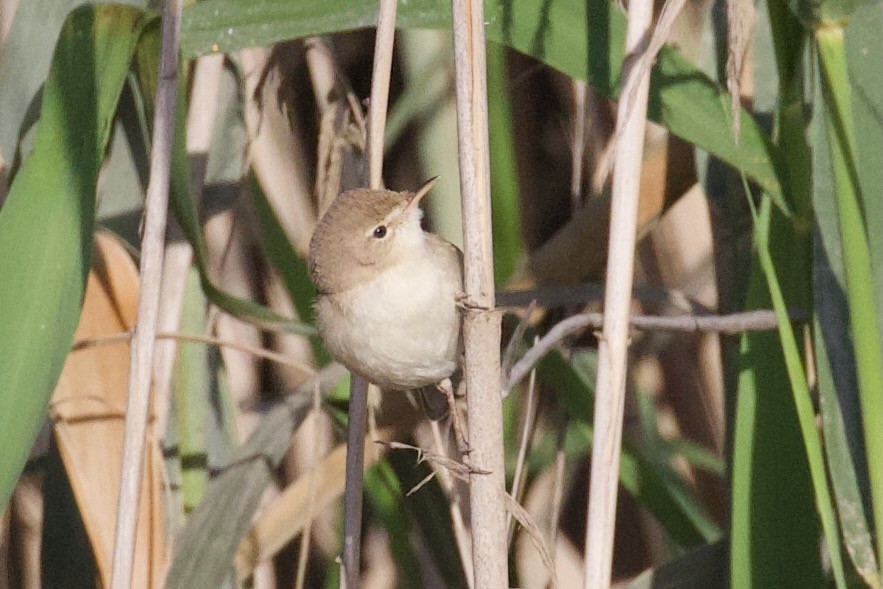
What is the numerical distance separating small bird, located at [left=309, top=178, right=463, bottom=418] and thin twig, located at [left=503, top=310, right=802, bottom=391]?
0.25 metres

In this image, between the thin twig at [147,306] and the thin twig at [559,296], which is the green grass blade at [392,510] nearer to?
the thin twig at [559,296]

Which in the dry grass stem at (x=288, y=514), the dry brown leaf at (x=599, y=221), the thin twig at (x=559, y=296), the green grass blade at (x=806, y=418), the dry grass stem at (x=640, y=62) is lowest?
the dry grass stem at (x=288, y=514)

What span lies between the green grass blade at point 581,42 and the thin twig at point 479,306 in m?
0.19

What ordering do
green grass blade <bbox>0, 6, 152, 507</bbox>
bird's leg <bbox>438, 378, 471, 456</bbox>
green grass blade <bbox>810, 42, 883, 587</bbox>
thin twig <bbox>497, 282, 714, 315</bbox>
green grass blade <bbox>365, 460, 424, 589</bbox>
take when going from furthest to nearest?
A: green grass blade <bbox>365, 460, 424, 589</bbox>, thin twig <bbox>497, 282, 714, 315</bbox>, bird's leg <bbox>438, 378, 471, 456</bbox>, green grass blade <bbox>810, 42, 883, 587</bbox>, green grass blade <bbox>0, 6, 152, 507</bbox>

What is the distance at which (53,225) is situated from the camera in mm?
1215

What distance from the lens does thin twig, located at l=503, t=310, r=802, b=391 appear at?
132 centimetres

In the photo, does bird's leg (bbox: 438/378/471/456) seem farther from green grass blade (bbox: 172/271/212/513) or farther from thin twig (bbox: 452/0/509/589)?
green grass blade (bbox: 172/271/212/513)

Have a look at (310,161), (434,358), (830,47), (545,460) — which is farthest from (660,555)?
(830,47)

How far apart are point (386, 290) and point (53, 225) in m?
0.57

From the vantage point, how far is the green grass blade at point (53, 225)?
45.4 inches

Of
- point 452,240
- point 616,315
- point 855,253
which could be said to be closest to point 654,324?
point 616,315

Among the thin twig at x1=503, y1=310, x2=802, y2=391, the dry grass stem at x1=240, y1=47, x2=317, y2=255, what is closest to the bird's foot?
the thin twig at x1=503, y1=310, x2=802, y2=391

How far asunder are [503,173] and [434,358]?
0.35 metres

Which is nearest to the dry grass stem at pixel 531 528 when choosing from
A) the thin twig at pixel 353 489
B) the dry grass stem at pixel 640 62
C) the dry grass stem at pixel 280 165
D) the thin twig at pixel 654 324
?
Answer: the thin twig at pixel 654 324
